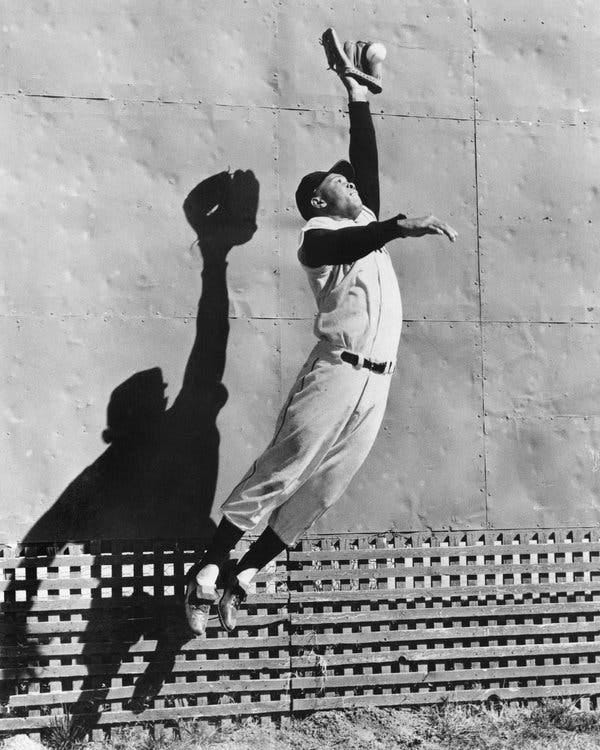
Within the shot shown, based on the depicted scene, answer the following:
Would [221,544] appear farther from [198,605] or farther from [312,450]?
[312,450]

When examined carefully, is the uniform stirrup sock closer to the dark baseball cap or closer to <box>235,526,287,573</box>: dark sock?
<box>235,526,287,573</box>: dark sock

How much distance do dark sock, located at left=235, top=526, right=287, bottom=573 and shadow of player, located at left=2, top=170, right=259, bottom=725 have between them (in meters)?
0.39

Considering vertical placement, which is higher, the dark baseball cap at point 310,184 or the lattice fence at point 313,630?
the dark baseball cap at point 310,184

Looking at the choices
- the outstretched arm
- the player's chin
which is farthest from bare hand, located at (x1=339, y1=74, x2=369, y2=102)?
the player's chin

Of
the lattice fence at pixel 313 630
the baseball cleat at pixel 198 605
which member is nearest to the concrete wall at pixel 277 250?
the lattice fence at pixel 313 630

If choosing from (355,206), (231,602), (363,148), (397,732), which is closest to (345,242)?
(355,206)

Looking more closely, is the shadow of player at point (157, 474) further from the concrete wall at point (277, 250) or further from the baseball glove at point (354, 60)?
the baseball glove at point (354, 60)

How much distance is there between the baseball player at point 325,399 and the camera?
18.7 ft

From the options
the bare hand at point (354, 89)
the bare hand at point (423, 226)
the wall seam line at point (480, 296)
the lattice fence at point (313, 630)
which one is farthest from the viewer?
the wall seam line at point (480, 296)

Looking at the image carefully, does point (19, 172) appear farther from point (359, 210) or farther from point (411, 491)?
point (411, 491)

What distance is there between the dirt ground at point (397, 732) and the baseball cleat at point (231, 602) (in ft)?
2.05

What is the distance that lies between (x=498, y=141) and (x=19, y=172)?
2804 mm

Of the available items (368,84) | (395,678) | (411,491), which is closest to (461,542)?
(411,491)

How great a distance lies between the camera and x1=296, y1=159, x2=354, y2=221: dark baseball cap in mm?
6016
